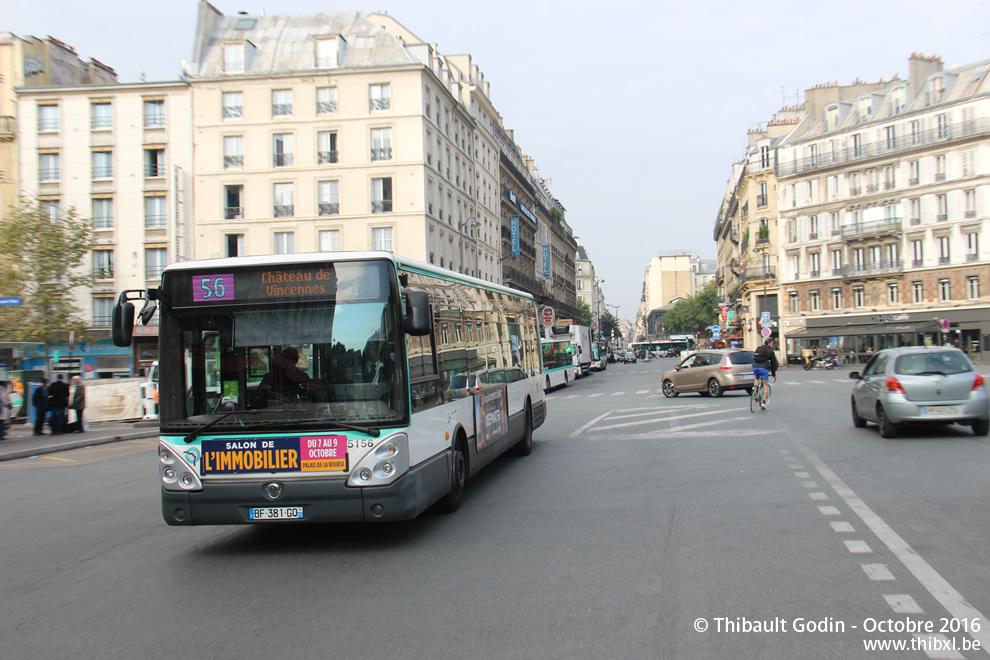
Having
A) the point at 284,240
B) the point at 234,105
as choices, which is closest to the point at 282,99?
the point at 234,105

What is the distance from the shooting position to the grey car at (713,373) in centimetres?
2708

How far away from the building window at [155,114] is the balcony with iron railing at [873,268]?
49124mm

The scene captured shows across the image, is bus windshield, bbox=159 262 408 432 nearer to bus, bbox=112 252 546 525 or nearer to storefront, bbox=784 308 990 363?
bus, bbox=112 252 546 525

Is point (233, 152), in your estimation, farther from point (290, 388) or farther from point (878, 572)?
point (878, 572)

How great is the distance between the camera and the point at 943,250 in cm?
5697

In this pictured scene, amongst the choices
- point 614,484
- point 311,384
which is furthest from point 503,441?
point 311,384

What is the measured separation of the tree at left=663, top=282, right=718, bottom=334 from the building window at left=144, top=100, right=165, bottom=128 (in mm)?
79332

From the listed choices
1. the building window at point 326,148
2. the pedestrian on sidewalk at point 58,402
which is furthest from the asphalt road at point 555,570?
the building window at point 326,148

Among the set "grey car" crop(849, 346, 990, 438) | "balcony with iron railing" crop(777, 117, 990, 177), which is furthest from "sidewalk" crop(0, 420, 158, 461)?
"balcony with iron railing" crop(777, 117, 990, 177)

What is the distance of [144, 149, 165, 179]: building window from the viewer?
46.4m

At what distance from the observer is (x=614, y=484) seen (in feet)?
32.1

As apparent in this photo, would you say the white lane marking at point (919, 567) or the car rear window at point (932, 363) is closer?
the white lane marking at point (919, 567)

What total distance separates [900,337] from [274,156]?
45.2m

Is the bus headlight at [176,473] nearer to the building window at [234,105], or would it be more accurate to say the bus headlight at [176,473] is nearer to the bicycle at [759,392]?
the bicycle at [759,392]
